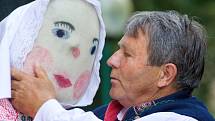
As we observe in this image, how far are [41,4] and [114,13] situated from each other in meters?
2.63

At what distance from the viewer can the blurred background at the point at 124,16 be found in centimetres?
415

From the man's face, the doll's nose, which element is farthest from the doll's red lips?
the man's face

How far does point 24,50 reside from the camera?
10.0 ft

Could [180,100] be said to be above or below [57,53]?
below

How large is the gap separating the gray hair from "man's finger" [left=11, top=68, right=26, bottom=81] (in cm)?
55

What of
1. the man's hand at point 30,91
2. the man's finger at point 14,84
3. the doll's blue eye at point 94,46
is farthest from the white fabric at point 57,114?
the doll's blue eye at point 94,46

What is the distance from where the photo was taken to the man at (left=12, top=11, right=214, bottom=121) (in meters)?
3.29

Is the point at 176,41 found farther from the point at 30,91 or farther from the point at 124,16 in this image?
the point at 124,16

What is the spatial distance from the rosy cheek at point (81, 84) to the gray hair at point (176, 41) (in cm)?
28

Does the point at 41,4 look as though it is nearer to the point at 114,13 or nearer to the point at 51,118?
the point at 51,118

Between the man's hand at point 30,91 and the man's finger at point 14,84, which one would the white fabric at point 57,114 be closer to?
the man's hand at point 30,91

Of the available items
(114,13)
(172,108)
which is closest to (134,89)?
(172,108)

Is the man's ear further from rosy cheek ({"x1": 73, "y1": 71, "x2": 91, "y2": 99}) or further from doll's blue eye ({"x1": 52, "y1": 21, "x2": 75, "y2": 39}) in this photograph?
doll's blue eye ({"x1": 52, "y1": 21, "x2": 75, "y2": 39})

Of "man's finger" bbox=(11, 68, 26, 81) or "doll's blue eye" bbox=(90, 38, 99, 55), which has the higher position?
"doll's blue eye" bbox=(90, 38, 99, 55)
